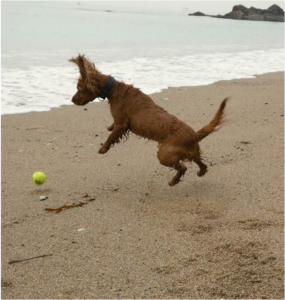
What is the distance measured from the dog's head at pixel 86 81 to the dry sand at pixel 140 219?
2.98 feet

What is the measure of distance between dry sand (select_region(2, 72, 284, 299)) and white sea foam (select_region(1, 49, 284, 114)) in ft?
6.83

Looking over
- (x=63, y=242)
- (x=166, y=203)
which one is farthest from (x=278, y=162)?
(x=63, y=242)

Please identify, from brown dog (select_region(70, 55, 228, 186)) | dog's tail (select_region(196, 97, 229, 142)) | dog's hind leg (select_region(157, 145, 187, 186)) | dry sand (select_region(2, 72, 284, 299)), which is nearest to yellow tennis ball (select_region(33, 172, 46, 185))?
dry sand (select_region(2, 72, 284, 299))

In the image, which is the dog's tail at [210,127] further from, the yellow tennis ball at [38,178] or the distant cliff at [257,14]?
the distant cliff at [257,14]

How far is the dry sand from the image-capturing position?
2844mm

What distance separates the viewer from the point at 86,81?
4211mm

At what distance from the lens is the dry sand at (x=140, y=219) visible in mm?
2844

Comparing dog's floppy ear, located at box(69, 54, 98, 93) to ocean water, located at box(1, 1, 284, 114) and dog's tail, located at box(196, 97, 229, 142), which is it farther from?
ocean water, located at box(1, 1, 284, 114)

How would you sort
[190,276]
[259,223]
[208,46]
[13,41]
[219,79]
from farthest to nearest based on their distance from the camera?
[208,46] < [13,41] < [219,79] < [259,223] < [190,276]

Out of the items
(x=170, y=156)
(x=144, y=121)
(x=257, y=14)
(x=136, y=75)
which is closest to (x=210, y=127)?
(x=170, y=156)

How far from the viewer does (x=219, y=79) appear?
37.7 feet

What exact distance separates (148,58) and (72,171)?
34.1 ft

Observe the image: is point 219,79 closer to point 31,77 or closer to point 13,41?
point 31,77

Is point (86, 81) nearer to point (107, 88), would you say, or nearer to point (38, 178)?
point (107, 88)
